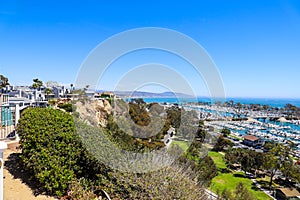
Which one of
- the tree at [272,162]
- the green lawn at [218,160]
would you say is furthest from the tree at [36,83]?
the tree at [272,162]

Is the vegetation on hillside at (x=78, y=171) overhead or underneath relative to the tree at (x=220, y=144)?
overhead

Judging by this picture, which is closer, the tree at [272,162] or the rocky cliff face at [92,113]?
the rocky cliff face at [92,113]

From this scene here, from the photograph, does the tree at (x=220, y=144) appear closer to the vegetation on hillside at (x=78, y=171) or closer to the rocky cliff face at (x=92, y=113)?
the rocky cliff face at (x=92, y=113)

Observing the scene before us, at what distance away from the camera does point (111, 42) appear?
21.0 feet

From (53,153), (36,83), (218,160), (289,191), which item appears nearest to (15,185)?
(53,153)

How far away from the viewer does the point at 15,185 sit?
414cm

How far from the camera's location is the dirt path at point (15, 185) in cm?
382

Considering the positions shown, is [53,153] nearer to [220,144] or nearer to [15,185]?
[15,185]

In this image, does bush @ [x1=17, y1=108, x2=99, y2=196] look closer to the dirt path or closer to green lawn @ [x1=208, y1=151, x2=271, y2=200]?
the dirt path

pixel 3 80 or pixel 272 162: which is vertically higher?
pixel 3 80

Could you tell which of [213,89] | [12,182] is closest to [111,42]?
[213,89]

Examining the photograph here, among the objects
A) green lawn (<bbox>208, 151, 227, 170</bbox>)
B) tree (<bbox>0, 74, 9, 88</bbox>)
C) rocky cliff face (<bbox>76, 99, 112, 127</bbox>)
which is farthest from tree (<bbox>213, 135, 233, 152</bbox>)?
tree (<bbox>0, 74, 9, 88</bbox>)

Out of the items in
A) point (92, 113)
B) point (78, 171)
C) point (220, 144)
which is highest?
point (92, 113)

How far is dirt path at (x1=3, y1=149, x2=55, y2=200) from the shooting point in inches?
151
